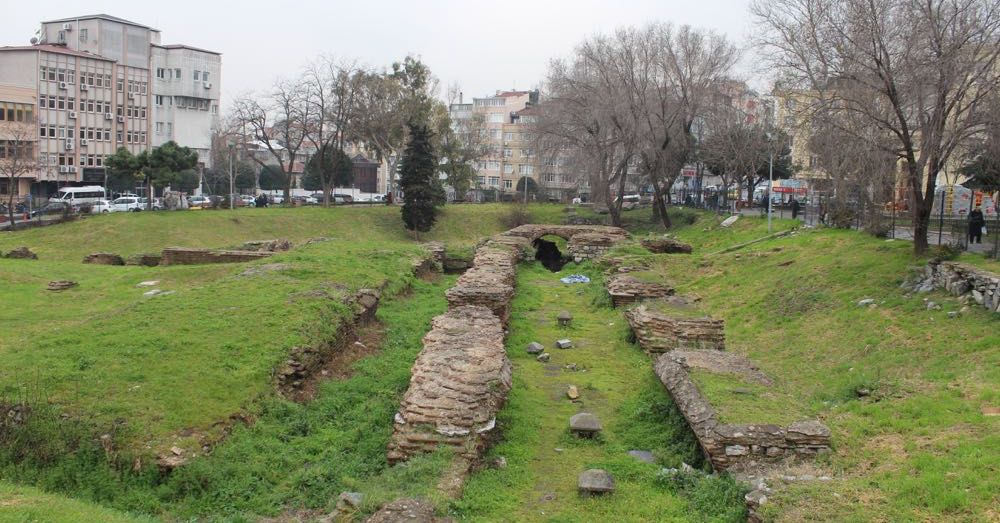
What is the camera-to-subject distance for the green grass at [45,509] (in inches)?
245

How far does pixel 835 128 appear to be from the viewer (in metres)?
17.5

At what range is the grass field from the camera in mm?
7309

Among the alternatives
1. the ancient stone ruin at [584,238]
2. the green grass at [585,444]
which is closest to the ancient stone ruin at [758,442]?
the green grass at [585,444]

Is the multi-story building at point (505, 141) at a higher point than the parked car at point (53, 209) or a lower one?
higher

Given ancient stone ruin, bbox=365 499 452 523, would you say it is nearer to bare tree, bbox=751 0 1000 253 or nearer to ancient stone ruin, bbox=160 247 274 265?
bare tree, bbox=751 0 1000 253

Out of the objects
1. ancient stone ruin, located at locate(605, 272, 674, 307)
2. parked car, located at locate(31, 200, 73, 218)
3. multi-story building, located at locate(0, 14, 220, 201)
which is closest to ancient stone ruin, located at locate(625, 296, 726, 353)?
ancient stone ruin, located at locate(605, 272, 674, 307)

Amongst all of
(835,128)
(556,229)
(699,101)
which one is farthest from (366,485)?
(699,101)

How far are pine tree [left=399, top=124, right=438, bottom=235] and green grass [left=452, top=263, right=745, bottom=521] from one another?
2890cm

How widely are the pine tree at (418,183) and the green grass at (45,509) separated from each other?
36778 millimetres

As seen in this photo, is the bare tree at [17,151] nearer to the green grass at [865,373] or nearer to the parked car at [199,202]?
the parked car at [199,202]

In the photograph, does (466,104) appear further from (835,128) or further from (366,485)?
(366,485)

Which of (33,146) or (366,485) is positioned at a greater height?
(33,146)

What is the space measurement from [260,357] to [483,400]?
3310 mm

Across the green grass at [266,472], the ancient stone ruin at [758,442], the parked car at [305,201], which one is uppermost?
the parked car at [305,201]
